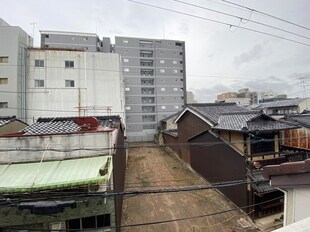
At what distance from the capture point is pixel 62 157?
27.9 ft

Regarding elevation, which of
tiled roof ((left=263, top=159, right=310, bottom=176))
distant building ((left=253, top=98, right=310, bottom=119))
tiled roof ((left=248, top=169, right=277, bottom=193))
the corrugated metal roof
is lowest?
tiled roof ((left=248, top=169, right=277, bottom=193))

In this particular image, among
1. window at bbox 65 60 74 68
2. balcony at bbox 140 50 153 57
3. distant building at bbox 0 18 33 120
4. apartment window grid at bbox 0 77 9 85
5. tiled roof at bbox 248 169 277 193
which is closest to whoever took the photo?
tiled roof at bbox 248 169 277 193

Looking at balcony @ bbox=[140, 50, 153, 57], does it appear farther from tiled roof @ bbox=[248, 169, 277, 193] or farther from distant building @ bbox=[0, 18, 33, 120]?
tiled roof @ bbox=[248, 169, 277, 193]

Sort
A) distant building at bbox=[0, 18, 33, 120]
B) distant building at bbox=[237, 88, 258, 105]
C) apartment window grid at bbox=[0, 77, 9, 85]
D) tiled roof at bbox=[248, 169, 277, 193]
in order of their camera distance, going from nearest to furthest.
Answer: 1. tiled roof at bbox=[248, 169, 277, 193]
2. distant building at bbox=[0, 18, 33, 120]
3. apartment window grid at bbox=[0, 77, 9, 85]
4. distant building at bbox=[237, 88, 258, 105]

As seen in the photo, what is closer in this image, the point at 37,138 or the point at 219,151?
the point at 37,138

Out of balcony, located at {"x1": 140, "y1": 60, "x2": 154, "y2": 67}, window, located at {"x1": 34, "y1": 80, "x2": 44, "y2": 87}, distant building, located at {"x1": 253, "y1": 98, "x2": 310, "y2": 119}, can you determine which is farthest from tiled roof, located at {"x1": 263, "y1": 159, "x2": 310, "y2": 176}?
balcony, located at {"x1": 140, "y1": 60, "x2": 154, "y2": 67}

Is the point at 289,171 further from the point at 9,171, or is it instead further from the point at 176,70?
the point at 176,70

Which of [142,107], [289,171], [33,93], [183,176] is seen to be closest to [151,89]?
[142,107]

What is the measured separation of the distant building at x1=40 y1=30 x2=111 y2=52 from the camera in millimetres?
42125

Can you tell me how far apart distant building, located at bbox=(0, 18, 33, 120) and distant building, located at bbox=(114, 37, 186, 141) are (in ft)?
75.3

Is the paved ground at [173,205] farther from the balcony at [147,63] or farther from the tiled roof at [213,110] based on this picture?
the balcony at [147,63]

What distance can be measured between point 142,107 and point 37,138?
125 feet

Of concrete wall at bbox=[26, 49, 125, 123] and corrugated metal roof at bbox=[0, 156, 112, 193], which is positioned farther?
concrete wall at bbox=[26, 49, 125, 123]

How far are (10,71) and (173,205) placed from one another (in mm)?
25565
